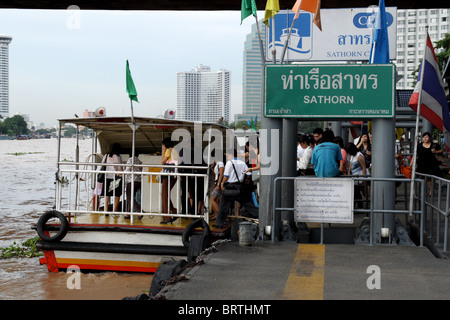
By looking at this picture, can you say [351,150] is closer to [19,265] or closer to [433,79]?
[433,79]

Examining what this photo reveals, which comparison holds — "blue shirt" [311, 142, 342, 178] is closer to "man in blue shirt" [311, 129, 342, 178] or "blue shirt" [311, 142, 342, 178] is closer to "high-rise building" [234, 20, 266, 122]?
"man in blue shirt" [311, 129, 342, 178]

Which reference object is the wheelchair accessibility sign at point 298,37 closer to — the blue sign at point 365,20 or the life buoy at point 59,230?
the blue sign at point 365,20

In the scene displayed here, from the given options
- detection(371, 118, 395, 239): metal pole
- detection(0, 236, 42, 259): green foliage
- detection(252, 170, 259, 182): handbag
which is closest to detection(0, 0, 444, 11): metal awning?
detection(252, 170, 259, 182): handbag

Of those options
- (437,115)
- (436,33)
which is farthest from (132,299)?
Answer: (436,33)

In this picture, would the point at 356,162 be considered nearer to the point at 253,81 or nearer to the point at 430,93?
the point at 430,93

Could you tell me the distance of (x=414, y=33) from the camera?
179 meters

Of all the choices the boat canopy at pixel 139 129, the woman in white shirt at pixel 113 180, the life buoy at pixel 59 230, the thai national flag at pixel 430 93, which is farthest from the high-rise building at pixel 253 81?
the life buoy at pixel 59 230

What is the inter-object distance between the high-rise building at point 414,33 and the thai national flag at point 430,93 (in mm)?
174174

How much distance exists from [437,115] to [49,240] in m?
6.81

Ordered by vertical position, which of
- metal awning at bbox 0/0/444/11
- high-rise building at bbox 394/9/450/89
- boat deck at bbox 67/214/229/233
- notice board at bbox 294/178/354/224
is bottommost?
boat deck at bbox 67/214/229/233

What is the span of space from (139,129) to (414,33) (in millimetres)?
181177

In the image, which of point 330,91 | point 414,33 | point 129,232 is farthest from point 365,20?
point 414,33

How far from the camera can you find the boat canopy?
10.4m

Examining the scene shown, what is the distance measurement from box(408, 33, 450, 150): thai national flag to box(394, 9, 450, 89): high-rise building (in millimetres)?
174174
